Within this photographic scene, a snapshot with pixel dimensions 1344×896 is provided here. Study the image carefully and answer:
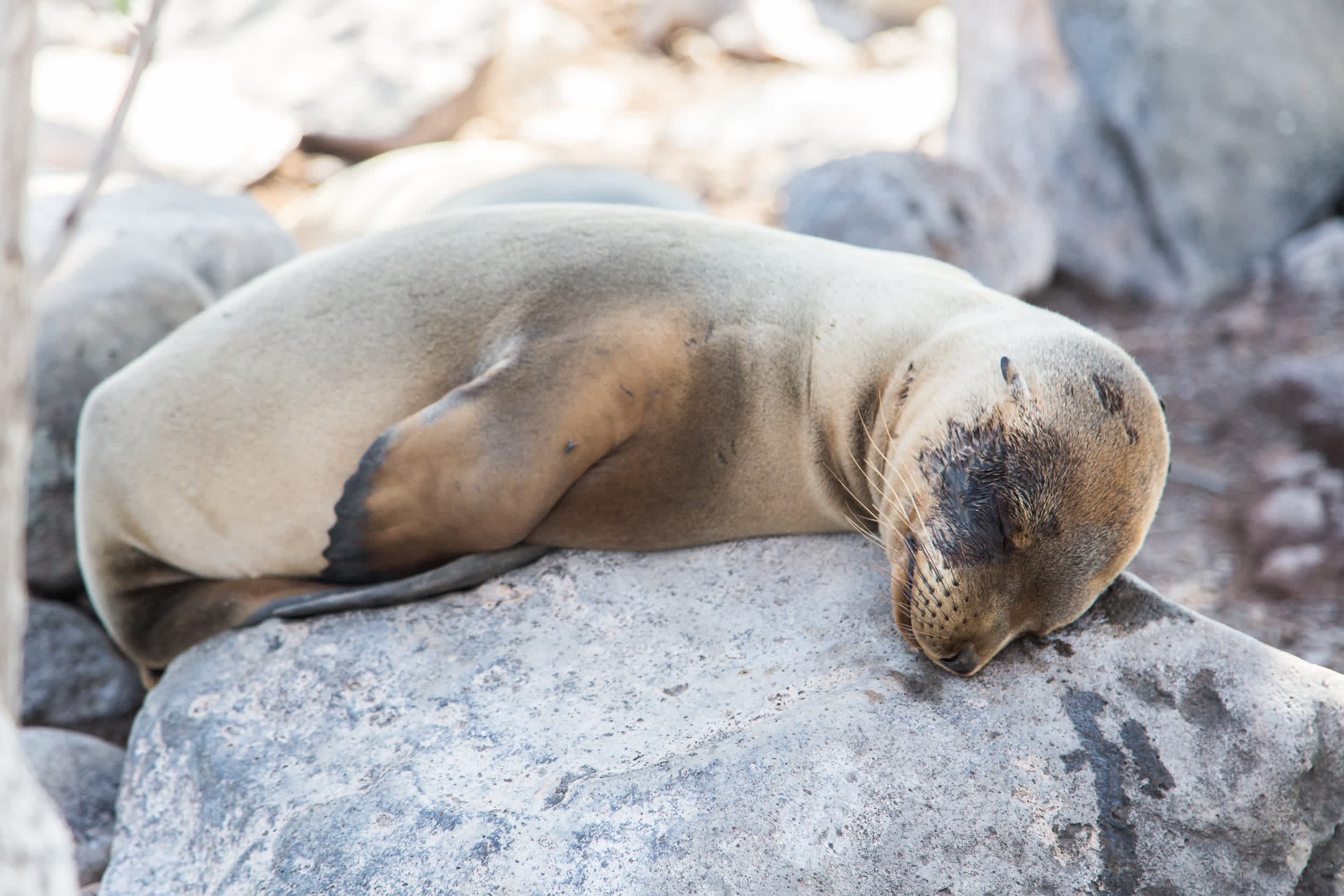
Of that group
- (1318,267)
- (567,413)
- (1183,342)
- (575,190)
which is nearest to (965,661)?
(567,413)

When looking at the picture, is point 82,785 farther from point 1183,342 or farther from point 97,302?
point 1183,342

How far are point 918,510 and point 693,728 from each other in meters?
0.65

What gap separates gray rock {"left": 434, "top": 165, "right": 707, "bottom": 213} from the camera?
16.7 ft

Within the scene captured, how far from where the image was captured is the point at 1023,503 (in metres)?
2.17

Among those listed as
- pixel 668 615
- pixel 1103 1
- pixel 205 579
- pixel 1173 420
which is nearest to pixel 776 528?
pixel 668 615

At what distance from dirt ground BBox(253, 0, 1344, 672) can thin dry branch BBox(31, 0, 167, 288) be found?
156 inches

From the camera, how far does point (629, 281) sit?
2.76 m

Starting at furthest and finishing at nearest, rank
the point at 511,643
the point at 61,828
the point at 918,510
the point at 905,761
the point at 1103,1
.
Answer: the point at 1103,1 < the point at 511,643 < the point at 918,510 < the point at 905,761 < the point at 61,828

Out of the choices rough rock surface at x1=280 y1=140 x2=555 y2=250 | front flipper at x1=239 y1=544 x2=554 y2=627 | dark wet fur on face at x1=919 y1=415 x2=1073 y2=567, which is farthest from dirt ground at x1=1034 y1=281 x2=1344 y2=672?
rough rock surface at x1=280 y1=140 x2=555 y2=250

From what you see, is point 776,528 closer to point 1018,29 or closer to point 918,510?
point 918,510

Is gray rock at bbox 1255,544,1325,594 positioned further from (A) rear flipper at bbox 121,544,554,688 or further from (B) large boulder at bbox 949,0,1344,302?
(A) rear flipper at bbox 121,544,554,688

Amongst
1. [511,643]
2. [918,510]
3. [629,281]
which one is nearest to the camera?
[918,510]

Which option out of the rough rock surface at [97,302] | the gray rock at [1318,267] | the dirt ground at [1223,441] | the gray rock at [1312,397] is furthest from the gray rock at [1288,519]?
the rough rock surface at [97,302]

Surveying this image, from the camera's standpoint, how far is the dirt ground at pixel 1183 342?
445 cm
